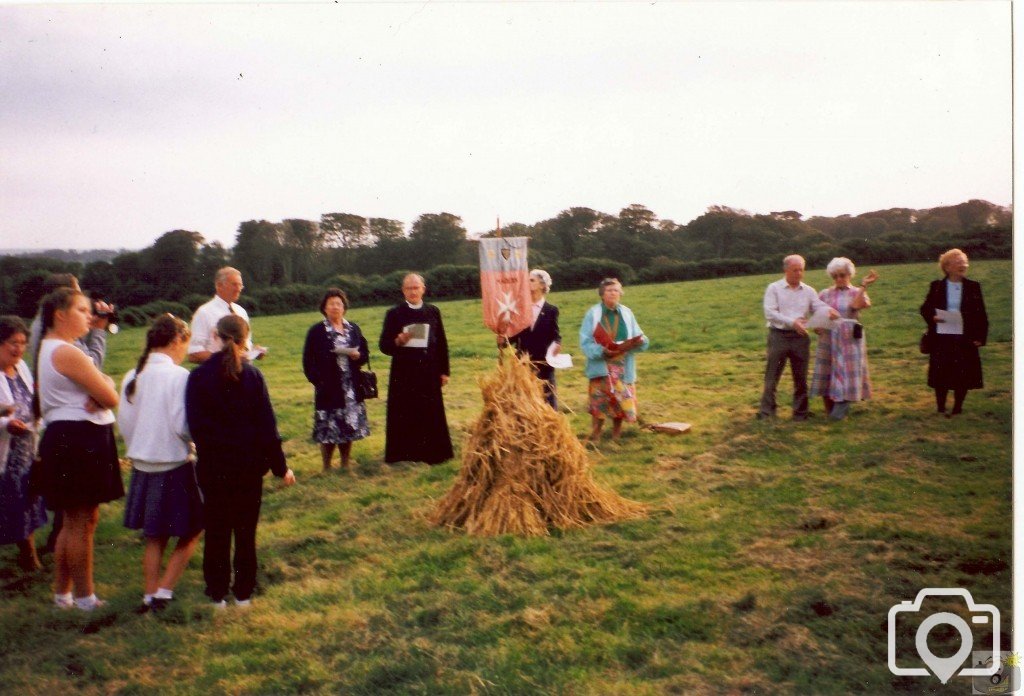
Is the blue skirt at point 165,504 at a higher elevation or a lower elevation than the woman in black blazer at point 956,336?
lower

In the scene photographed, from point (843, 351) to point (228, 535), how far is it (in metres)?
6.67

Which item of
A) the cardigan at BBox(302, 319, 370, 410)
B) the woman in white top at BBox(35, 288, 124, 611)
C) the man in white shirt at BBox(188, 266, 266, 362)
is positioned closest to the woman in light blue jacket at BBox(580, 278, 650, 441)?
the cardigan at BBox(302, 319, 370, 410)

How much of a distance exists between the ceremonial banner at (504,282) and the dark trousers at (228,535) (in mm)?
2536

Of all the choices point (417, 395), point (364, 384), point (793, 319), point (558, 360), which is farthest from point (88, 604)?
point (793, 319)

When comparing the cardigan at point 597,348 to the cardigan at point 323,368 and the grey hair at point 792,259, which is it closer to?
the grey hair at point 792,259

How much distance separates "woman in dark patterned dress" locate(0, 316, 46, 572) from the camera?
5.16 m

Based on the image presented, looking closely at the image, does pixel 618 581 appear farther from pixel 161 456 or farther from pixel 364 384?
pixel 364 384

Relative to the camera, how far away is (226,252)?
8.85m

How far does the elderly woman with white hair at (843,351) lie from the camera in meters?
8.80

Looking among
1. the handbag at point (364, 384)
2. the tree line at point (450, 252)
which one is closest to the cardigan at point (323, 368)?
the handbag at point (364, 384)

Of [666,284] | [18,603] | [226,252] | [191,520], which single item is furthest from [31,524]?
[666,284]

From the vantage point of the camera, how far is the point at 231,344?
4512mm

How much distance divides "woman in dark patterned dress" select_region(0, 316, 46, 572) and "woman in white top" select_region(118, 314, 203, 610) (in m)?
1.01

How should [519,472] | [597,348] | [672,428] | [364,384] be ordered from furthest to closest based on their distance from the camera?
[672,428]
[597,348]
[364,384]
[519,472]
